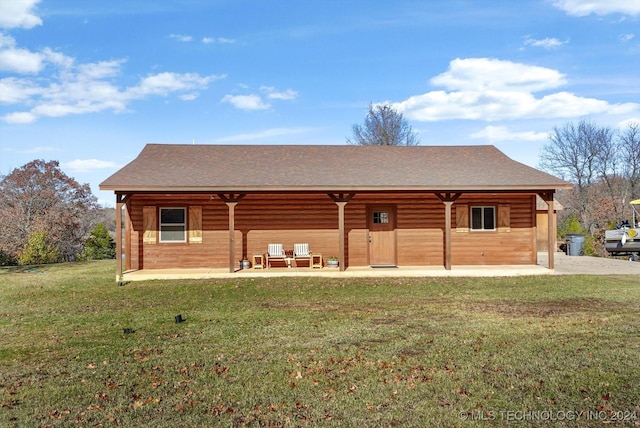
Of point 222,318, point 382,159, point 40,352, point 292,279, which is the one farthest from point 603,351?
point 382,159

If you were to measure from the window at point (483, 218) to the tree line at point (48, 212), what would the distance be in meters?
22.0

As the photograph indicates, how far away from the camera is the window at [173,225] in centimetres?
1533

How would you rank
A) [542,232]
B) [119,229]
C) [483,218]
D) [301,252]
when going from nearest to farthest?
[119,229] → [301,252] → [483,218] → [542,232]

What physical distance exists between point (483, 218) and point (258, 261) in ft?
25.2

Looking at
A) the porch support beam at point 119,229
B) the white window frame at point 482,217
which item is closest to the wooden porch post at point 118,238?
the porch support beam at point 119,229

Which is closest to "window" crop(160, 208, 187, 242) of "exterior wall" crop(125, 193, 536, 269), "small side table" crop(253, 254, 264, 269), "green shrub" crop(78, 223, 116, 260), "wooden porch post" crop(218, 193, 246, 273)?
"exterior wall" crop(125, 193, 536, 269)

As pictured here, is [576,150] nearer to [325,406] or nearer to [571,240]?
[571,240]

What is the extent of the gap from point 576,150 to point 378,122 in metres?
16.7

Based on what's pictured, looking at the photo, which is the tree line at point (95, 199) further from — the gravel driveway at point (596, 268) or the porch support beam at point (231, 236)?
the porch support beam at point (231, 236)

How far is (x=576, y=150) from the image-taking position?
38156mm

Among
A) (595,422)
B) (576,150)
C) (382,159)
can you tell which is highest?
(576,150)

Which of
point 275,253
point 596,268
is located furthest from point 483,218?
point 275,253

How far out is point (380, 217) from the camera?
15.8 meters

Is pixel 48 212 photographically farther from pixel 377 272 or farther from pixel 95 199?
pixel 377 272
